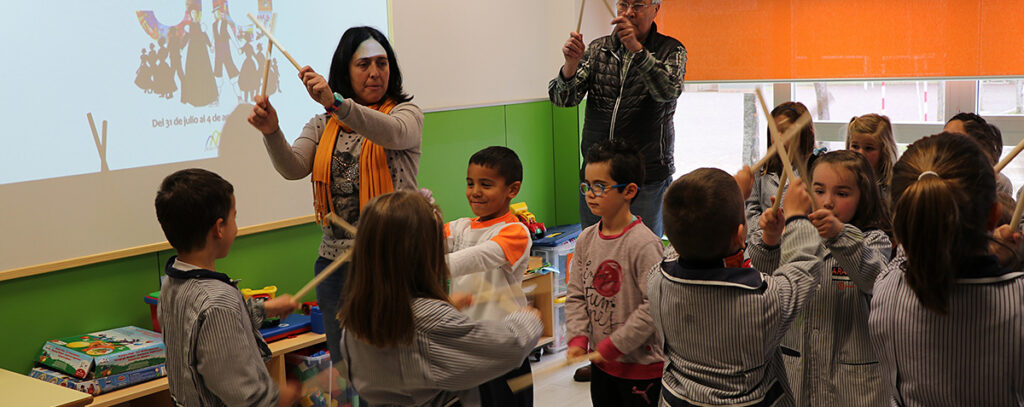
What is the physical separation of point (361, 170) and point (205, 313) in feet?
3.02

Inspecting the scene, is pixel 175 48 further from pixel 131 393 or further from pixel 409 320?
pixel 409 320

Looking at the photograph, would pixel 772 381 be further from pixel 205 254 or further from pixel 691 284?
pixel 205 254

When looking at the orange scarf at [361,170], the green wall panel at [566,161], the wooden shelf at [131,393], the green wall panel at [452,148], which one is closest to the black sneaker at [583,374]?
the green wall panel at [452,148]

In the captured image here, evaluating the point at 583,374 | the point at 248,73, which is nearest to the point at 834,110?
the point at 583,374

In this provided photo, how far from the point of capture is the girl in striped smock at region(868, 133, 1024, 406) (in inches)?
63.2

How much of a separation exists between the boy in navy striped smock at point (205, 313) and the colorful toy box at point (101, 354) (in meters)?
1.11

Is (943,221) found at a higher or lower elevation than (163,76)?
lower

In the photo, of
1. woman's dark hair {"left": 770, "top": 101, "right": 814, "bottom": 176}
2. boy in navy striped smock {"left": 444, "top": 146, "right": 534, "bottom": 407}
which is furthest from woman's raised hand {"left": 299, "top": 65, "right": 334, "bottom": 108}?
woman's dark hair {"left": 770, "top": 101, "right": 814, "bottom": 176}

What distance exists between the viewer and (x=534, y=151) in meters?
5.36

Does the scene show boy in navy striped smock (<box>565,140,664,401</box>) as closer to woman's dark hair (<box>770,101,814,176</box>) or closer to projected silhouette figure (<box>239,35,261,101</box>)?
woman's dark hair (<box>770,101,814,176</box>)

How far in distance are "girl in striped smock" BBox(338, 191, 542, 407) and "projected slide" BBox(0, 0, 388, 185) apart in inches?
49.4

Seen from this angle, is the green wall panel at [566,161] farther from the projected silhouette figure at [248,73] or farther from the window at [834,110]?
the projected silhouette figure at [248,73]

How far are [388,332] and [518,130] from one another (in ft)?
11.7

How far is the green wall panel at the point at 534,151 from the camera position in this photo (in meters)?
5.19
